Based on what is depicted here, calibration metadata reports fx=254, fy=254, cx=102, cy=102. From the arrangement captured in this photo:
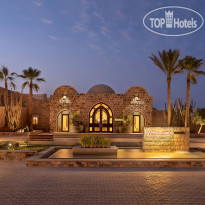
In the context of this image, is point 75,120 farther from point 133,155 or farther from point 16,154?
point 16,154

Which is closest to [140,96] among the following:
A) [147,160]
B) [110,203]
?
[147,160]

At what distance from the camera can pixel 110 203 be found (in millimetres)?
5160

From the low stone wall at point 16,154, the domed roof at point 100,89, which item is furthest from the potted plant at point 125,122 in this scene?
the low stone wall at point 16,154

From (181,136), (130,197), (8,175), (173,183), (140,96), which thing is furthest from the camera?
(140,96)

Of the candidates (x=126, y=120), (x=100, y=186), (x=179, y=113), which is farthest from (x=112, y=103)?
(x=100, y=186)

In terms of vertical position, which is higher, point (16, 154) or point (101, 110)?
point (101, 110)

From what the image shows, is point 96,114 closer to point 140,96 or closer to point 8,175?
point 140,96

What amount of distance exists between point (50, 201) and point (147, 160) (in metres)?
4.39

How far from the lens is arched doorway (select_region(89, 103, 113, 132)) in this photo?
23.8 m

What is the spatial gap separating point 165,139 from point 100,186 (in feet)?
21.4

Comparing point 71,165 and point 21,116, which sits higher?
point 21,116

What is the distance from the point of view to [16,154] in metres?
10.2

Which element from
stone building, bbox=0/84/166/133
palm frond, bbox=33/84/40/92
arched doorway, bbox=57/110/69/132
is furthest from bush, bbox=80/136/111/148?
palm frond, bbox=33/84/40/92

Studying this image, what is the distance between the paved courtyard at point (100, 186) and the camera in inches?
211
